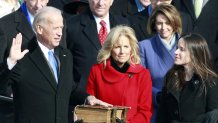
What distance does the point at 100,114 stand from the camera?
759cm

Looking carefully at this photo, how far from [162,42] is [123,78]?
990 millimetres

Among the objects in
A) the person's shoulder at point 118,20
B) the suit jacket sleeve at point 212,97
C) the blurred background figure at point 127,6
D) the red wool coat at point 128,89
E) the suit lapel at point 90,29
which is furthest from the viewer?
the blurred background figure at point 127,6

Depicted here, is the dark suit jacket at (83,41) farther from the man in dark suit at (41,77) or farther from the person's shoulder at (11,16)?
the man in dark suit at (41,77)

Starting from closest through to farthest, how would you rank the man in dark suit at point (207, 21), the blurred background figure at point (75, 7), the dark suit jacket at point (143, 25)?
the dark suit jacket at point (143, 25) < the man in dark suit at point (207, 21) < the blurred background figure at point (75, 7)

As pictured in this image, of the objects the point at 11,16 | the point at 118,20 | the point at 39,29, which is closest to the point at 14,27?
the point at 11,16

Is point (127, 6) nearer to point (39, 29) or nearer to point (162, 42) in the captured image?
point (162, 42)

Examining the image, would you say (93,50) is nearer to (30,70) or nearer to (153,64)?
(153,64)

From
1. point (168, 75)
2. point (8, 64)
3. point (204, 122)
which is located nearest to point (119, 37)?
point (168, 75)

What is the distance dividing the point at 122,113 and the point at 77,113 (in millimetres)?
439

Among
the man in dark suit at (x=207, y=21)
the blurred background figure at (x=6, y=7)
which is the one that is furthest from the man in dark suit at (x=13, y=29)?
the man in dark suit at (x=207, y=21)

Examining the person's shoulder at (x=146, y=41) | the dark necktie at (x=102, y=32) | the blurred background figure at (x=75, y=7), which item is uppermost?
the blurred background figure at (x=75, y=7)

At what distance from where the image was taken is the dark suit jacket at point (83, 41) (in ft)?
29.7

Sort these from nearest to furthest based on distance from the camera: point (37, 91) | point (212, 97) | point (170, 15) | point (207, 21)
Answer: point (37, 91) < point (212, 97) < point (170, 15) < point (207, 21)

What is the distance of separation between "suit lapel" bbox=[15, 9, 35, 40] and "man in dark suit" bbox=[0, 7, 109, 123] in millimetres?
1270
